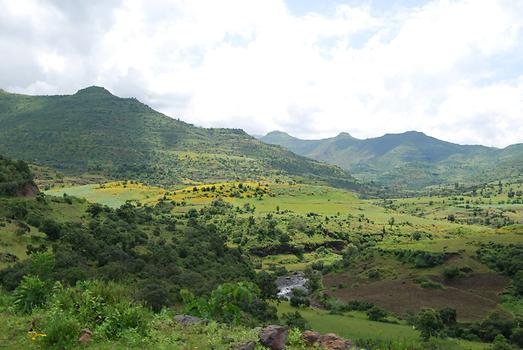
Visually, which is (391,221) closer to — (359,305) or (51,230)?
(359,305)

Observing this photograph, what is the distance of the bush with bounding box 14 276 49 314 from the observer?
2020cm

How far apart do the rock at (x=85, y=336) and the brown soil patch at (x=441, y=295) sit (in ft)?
209

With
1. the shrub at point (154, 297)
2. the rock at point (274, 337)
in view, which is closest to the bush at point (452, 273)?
the shrub at point (154, 297)

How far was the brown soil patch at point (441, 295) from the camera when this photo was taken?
69644mm

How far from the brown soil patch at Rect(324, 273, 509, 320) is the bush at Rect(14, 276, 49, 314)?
207 feet

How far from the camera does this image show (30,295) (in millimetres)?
20266

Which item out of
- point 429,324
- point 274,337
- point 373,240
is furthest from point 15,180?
point 373,240

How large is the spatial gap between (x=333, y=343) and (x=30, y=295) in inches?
566

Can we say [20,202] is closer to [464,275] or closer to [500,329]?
[500,329]

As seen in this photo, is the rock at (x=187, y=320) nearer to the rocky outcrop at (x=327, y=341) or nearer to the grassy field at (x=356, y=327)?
the rocky outcrop at (x=327, y=341)

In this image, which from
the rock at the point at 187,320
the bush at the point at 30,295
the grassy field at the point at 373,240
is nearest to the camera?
the rock at the point at 187,320

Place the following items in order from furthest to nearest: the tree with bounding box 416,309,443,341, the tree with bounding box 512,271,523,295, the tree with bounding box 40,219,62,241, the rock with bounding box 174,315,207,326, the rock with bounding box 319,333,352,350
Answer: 1. the tree with bounding box 512,271,523,295
2. the tree with bounding box 416,309,443,341
3. the tree with bounding box 40,219,62,241
4. the rock with bounding box 174,315,207,326
5. the rock with bounding box 319,333,352,350

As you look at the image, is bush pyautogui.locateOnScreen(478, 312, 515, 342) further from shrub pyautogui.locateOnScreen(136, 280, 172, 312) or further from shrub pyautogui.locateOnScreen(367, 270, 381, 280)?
shrub pyautogui.locateOnScreen(136, 280, 172, 312)

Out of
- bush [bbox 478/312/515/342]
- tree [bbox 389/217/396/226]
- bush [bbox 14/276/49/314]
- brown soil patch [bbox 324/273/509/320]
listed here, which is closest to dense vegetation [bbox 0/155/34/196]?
bush [bbox 14/276/49/314]
